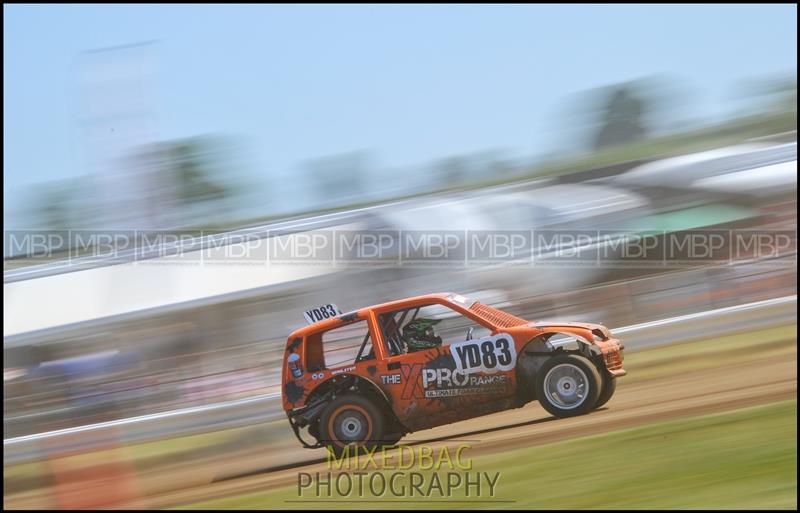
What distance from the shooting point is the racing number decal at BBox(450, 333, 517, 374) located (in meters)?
5.59

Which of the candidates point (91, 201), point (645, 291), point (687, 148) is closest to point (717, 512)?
point (645, 291)

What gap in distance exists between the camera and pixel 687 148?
1070 cm

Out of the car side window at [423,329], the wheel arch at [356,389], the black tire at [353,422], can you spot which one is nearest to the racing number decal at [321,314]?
the car side window at [423,329]

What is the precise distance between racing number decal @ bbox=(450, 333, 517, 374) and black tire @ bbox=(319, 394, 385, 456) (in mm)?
680

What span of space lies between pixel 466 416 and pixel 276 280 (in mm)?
3525

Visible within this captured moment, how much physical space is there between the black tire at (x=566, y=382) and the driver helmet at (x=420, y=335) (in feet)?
2.60

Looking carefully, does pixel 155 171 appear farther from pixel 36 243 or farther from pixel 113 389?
pixel 113 389

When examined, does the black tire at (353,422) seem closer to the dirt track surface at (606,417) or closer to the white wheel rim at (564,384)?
the dirt track surface at (606,417)

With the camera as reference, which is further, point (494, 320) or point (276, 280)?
point (276, 280)

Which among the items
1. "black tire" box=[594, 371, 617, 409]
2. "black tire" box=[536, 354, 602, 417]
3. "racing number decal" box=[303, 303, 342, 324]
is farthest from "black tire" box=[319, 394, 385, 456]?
"black tire" box=[594, 371, 617, 409]

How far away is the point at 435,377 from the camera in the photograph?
18.5 ft

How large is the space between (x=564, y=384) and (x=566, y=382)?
0.8 inches

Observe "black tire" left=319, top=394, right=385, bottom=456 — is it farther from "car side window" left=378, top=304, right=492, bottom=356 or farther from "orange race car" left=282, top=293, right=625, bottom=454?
"car side window" left=378, top=304, right=492, bottom=356

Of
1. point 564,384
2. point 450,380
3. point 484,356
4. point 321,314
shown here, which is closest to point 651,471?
point 564,384
